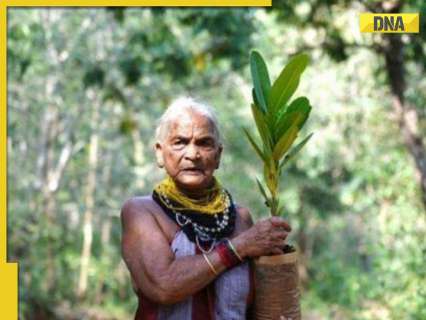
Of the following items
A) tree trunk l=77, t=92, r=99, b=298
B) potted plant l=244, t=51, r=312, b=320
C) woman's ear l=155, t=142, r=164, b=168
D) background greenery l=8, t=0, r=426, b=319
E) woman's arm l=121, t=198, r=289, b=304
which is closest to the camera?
woman's arm l=121, t=198, r=289, b=304

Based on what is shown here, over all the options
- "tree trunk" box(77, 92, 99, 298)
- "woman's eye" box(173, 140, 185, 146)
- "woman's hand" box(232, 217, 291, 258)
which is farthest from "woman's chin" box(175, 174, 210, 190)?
"tree trunk" box(77, 92, 99, 298)

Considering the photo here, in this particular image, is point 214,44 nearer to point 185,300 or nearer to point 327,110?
point 185,300

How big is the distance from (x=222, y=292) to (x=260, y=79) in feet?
2.18

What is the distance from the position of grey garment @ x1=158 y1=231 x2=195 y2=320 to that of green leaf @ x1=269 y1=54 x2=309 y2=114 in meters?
0.48

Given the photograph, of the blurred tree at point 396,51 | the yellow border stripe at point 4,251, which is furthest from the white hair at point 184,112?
the blurred tree at point 396,51

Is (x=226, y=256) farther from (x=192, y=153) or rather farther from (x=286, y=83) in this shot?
(x=286, y=83)

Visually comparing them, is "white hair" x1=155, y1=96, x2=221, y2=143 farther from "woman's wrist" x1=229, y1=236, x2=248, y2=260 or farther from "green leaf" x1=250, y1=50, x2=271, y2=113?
"woman's wrist" x1=229, y1=236, x2=248, y2=260

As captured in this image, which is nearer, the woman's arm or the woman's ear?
the woman's arm

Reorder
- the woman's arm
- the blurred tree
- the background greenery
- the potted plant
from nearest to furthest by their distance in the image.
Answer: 1. the woman's arm
2. the potted plant
3. the blurred tree
4. the background greenery

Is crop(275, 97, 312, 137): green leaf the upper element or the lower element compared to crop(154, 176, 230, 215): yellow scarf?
upper

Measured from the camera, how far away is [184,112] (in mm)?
2109

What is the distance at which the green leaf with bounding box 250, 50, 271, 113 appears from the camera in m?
2.13

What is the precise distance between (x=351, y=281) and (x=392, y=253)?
2.36ft

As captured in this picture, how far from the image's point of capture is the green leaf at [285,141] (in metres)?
2.07
